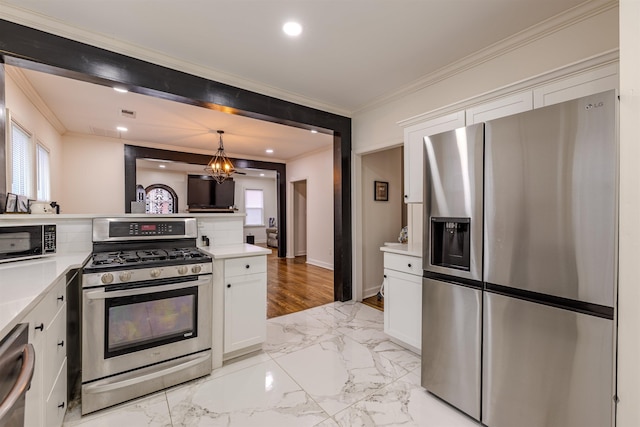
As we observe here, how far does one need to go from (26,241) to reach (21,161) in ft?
6.82

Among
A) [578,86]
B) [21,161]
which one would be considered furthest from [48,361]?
[578,86]

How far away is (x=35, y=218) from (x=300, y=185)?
19.9ft

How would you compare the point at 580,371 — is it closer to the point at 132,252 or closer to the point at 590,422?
the point at 590,422

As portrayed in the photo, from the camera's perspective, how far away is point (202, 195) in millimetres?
8156

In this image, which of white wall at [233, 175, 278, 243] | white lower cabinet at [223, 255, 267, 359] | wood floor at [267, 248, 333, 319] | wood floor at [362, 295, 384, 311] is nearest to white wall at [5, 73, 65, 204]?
white lower cabinet at [223, 255, 267, 359]

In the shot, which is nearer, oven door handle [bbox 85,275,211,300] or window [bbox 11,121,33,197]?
oven door handle [bbox 85,275,211,300]

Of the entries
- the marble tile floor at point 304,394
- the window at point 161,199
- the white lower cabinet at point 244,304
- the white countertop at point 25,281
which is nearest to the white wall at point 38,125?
the white countertop at point 25,281

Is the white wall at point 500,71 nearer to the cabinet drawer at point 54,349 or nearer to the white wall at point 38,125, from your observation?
the cabinet drawer at point 54,349

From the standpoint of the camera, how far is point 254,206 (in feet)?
34.8

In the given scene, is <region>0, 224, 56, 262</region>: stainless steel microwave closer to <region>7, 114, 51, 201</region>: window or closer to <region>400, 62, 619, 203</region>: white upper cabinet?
<region>7, 114, 51, 201</region>: window

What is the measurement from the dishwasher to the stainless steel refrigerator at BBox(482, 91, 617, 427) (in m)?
1.99

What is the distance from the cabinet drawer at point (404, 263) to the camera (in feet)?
7.80

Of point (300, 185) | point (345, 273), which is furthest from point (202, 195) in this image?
point (345, 273)

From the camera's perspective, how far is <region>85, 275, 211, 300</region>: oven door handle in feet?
5.78
